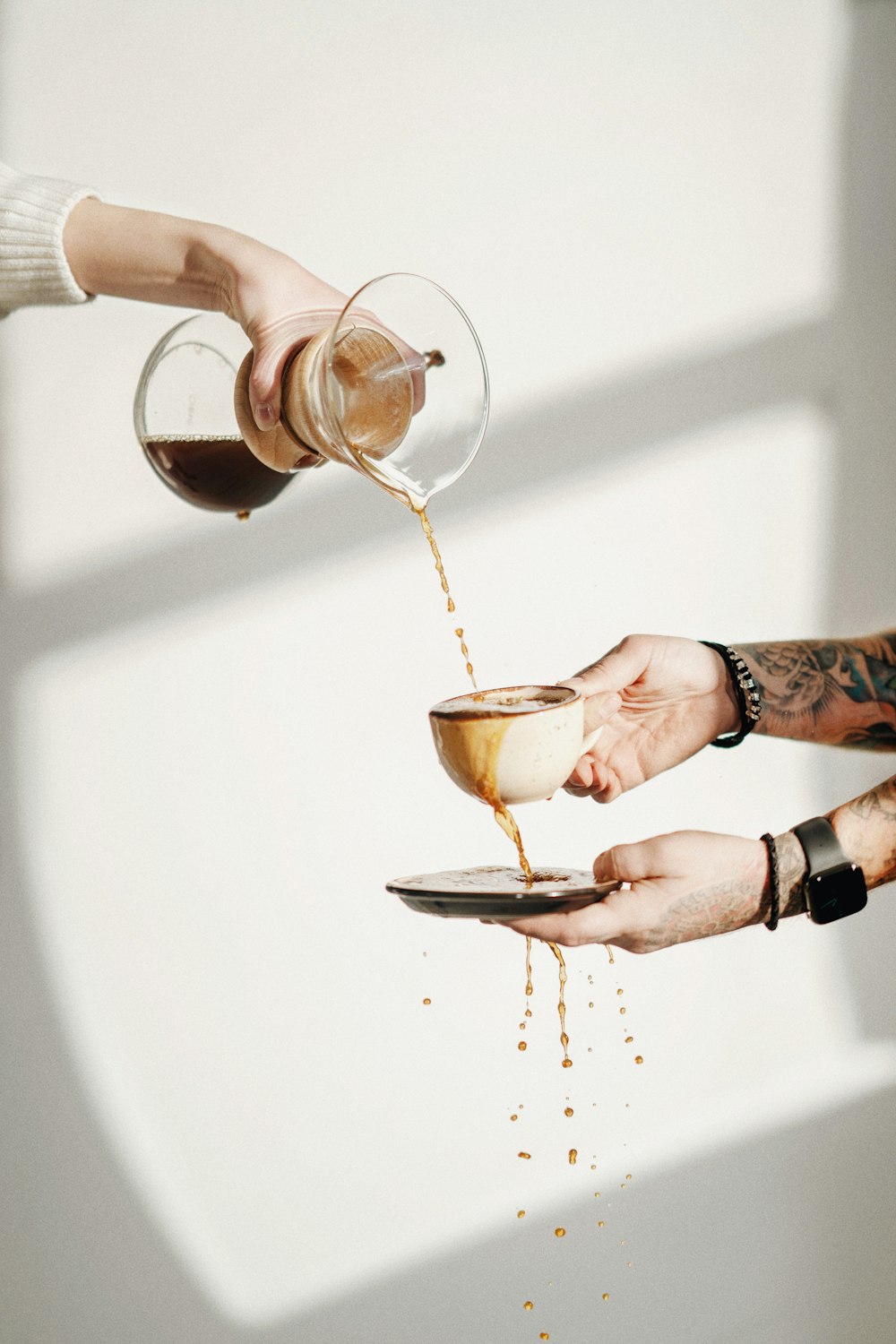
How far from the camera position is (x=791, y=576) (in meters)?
1.79

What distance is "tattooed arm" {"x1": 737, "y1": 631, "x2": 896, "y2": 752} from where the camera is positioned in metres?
1.45

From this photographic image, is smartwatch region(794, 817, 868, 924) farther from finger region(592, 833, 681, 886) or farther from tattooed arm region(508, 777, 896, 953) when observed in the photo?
Result: finger region(592, 833, 681, 886)

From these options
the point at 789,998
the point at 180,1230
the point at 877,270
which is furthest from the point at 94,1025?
the point at 877,270

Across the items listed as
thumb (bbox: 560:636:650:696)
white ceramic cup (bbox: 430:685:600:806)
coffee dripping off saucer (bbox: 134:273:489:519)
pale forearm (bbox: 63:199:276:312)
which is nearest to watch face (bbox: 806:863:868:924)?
thumb (bbox: 560:636:650:696)

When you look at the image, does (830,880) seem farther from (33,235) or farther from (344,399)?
(33,235)

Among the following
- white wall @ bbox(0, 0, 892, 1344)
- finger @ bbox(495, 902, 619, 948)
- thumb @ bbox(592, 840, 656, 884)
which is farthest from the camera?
white wall @ bbox(0, 0, 892, 1344)

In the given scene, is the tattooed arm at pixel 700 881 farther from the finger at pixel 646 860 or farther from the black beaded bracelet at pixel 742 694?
the black beaded bracelet at pixel 742 694

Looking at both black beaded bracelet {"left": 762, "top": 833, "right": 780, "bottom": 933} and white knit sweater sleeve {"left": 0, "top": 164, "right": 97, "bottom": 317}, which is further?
black beaded bracelet {"left": 762, "top": 833, "right": 780, "bottom": 933}

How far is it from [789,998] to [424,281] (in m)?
1.31

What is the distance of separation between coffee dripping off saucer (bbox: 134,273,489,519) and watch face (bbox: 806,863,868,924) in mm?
617

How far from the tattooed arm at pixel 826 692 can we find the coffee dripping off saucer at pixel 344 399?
57 centimetres

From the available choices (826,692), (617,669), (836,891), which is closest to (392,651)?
(617,669)

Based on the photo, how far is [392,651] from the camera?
5.63 ft

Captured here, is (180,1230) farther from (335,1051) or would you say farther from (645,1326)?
(645,1326)
